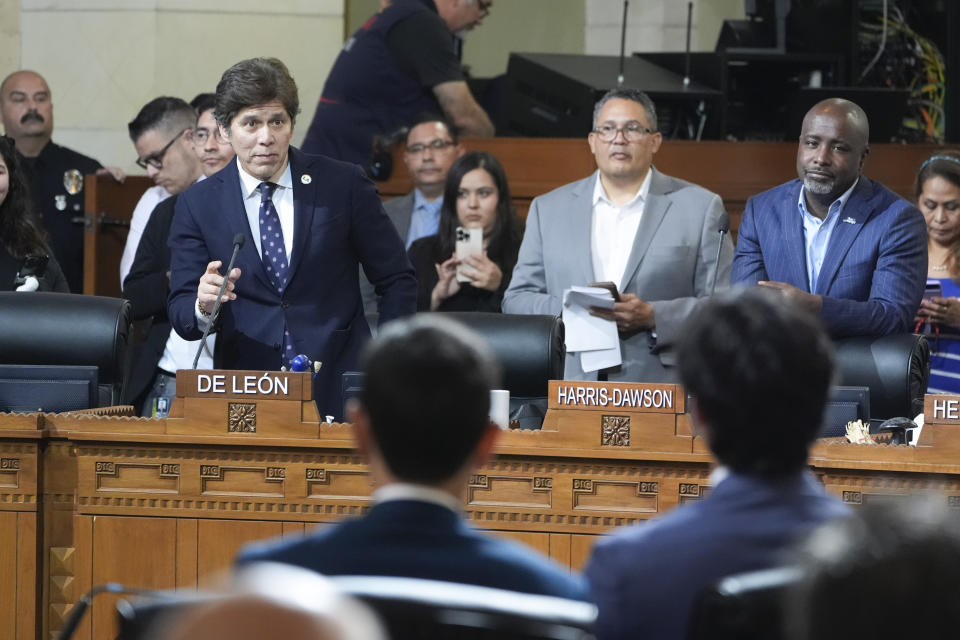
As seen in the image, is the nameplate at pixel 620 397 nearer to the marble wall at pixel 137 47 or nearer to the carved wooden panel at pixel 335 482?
the carved wooden panel at pixel 335 482

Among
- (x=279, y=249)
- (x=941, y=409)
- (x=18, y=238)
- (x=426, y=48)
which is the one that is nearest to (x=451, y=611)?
(x=941, y=409)

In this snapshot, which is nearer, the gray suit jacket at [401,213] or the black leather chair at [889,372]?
the black leather chair at [889,372]

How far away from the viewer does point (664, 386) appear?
123 inches

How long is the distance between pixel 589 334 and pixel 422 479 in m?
2.67

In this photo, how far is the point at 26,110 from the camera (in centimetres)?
597

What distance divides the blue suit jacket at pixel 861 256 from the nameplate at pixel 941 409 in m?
0.86

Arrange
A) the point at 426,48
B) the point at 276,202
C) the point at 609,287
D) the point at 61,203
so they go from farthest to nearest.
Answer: the point at 61,203 → the point at 426,48 → the point at 609,287 → the point at 276,202

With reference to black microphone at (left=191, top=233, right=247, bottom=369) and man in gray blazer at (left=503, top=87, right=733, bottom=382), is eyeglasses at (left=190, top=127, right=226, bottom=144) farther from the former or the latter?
black microphone at (left=191, top=233, right=247, bottom=369)

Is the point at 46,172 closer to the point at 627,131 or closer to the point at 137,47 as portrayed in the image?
the point at 137,47

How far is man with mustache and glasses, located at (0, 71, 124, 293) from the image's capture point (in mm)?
5934

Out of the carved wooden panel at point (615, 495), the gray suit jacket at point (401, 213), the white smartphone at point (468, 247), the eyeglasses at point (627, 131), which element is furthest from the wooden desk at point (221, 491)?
the gray suit jacket at point (401, 213)

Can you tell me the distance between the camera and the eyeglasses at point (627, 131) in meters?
4.29

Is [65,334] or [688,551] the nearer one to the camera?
[688,551]

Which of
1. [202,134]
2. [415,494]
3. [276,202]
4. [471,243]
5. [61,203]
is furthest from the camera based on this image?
[61,203]
